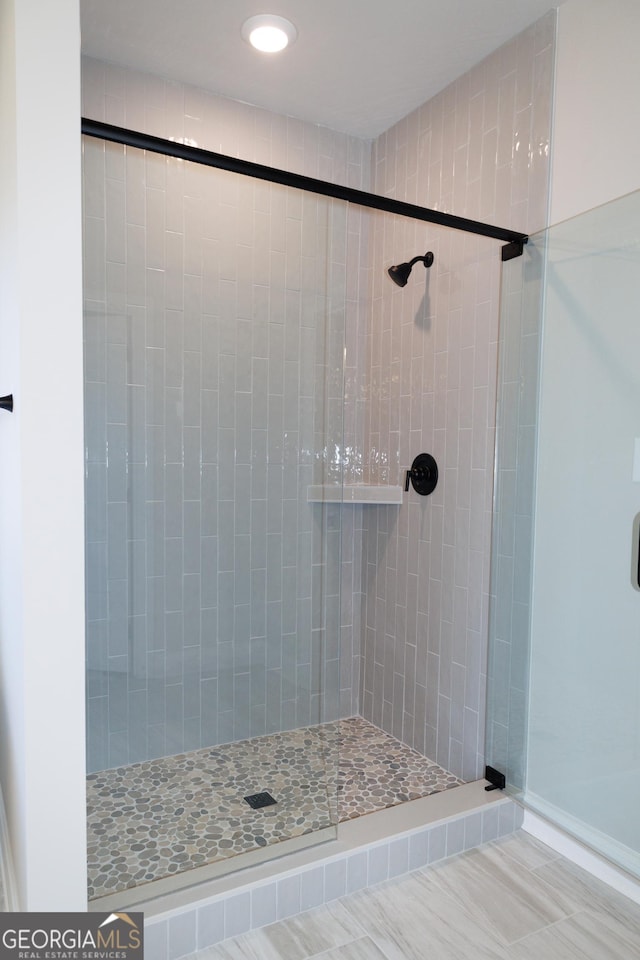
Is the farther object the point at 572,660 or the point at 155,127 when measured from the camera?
the point at 155,127

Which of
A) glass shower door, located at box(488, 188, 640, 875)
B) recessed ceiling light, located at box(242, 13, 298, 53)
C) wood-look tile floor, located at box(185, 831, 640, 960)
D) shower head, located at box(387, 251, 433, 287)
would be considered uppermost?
recessed ceiling light, located at box(242, 13, 298, 53)

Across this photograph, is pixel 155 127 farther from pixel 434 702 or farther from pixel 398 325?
pixel 434 702

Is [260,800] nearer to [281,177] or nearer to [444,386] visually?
[444,386]

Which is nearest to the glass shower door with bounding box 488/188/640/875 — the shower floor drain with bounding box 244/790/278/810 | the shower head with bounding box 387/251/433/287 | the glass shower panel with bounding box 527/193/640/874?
the glass shower panel with bounding box 527/193/640/874

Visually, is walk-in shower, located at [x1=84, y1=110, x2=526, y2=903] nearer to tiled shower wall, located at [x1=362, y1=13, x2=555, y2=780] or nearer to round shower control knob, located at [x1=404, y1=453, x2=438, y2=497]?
tiled shower wall, located at [x1=362, y1=13, x2=555, y2=780]

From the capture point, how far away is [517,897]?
1860 millimetres

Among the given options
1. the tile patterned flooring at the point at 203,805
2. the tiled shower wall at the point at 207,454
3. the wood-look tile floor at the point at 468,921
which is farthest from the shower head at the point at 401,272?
the wood-look tile floor at the point at 468,921

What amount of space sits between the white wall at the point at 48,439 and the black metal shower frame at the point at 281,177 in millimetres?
260

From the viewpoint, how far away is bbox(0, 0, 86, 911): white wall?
1247mm

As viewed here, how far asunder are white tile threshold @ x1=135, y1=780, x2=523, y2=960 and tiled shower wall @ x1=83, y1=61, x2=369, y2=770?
35cm

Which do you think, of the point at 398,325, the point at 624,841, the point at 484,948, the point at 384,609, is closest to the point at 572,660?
the point at 624,841

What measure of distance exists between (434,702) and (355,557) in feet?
2.46

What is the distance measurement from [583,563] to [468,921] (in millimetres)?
1048

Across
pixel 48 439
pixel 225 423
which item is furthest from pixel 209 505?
pixel 48 439
